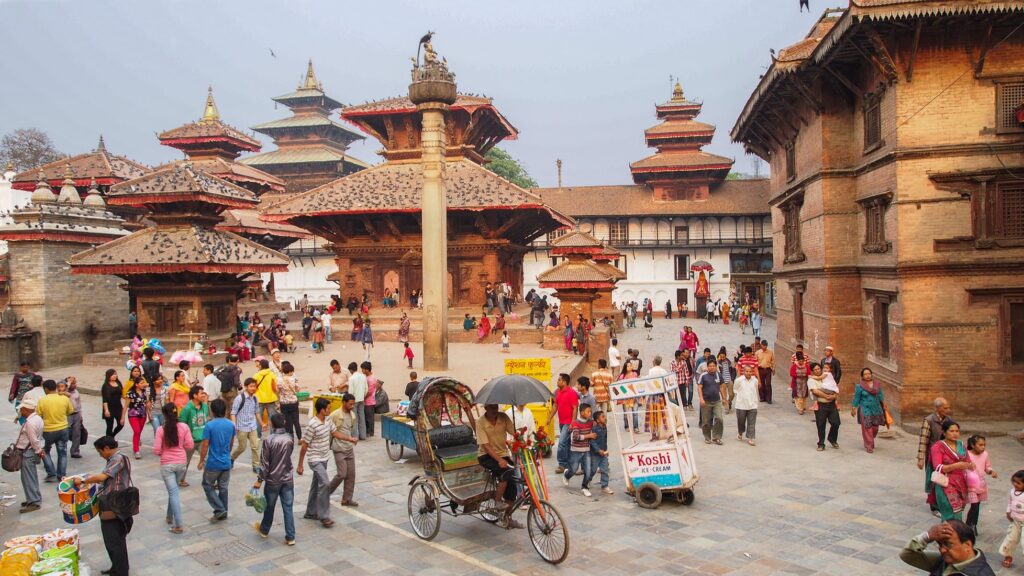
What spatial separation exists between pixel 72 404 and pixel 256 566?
5.71m

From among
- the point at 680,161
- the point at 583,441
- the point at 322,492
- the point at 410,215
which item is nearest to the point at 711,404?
the point at 583,441

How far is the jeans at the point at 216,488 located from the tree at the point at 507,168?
60.7m

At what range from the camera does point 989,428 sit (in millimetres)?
13867

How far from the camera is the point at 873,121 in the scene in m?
16.4

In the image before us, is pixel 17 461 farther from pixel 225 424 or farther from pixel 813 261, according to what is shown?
pixel 813 261

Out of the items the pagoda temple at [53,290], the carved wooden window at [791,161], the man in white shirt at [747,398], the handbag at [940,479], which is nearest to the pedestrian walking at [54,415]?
the man in white shirt at [747,398]

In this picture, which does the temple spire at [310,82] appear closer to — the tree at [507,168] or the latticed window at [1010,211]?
the tree at [507,168]

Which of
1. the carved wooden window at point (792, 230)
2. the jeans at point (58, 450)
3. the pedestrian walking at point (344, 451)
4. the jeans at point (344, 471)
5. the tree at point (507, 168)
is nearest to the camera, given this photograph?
the pedestrian walking at point (344, 451)

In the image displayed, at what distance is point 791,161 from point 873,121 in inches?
221

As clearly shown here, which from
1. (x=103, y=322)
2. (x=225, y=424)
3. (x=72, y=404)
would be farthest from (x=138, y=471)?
(x=103, y=322)

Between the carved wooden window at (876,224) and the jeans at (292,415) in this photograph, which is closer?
the jeans at (292,415)

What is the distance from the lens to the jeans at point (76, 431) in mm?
11414

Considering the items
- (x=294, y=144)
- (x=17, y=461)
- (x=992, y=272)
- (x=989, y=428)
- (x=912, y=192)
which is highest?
(x=294, y=144)

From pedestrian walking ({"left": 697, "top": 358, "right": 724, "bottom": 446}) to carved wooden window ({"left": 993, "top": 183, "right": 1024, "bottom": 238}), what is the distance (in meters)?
6.86
